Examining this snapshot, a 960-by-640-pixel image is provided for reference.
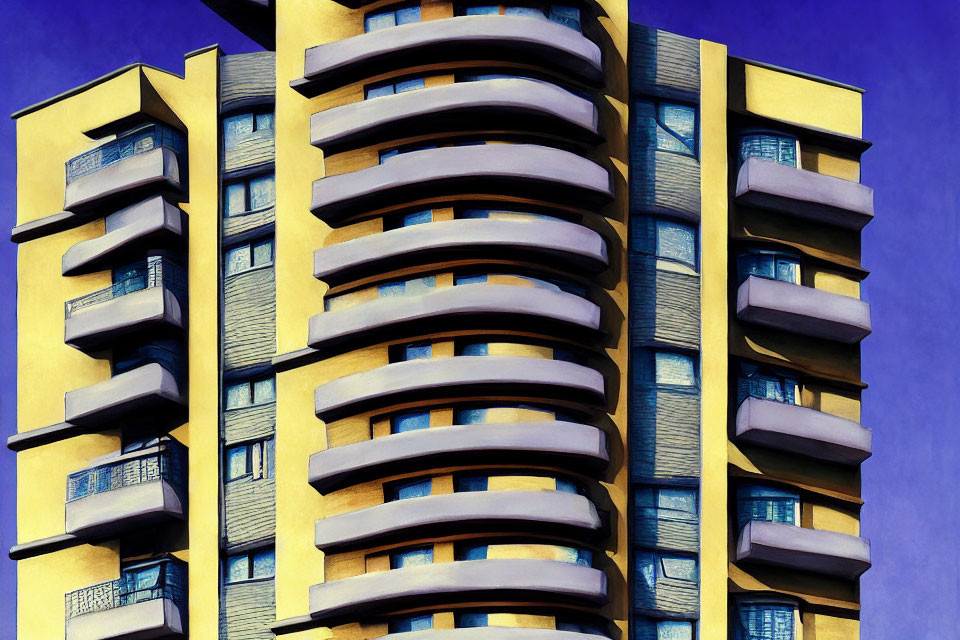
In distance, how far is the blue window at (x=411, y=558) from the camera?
55.6 m

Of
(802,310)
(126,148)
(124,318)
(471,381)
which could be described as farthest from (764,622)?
(126,148)

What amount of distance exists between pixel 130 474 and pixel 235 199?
7973 millimetres

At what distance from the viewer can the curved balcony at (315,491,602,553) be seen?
5453cm

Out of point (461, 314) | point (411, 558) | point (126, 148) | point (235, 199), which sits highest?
point (126, 148)

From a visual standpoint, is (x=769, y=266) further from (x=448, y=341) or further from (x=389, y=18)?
(x=389, y=18)

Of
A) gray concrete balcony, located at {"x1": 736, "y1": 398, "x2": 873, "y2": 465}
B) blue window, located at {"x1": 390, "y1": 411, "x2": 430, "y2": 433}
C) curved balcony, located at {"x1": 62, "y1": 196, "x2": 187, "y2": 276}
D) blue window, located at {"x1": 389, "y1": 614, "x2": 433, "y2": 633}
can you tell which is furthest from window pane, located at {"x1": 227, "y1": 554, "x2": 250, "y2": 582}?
gray concrete balcony, located at {"x1": 736, "y1": 398, "x2": 873, "y2": 465}

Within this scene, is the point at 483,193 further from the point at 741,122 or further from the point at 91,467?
the point at 91,467

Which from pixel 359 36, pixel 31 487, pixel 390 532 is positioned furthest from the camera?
pixel 31 487

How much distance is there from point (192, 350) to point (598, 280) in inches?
445

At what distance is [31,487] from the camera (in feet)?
208

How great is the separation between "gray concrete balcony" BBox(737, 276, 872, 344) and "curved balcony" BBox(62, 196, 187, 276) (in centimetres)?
1547

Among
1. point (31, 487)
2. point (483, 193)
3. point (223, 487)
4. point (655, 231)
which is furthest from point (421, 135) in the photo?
point (31, 487)

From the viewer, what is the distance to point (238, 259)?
6131 cm

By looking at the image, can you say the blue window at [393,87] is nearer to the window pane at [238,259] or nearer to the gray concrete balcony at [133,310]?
the window pane at [238,259]
